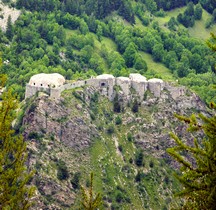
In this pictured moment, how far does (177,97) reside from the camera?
14962 centimetres

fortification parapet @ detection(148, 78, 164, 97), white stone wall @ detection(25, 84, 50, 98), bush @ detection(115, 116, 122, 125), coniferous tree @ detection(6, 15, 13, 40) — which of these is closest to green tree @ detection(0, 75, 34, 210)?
white stone wall @ detection(25, 84, 50, 98)

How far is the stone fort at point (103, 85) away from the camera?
132250mm

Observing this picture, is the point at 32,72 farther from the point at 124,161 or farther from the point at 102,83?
the point at 124,161

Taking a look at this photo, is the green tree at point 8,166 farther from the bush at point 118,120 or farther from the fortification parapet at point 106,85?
the bush at point 118,120

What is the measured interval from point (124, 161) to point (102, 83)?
17.0m

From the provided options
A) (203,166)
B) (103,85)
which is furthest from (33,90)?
(203,166)

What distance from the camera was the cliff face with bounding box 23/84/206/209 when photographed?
124688mm

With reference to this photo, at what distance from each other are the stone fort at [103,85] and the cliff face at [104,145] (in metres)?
1.23

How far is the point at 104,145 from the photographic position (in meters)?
136

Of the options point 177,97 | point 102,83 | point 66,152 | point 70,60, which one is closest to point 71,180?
point 66,152

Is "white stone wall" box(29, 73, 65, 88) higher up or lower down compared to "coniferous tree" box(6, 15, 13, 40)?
higher up

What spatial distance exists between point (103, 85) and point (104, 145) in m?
13.3

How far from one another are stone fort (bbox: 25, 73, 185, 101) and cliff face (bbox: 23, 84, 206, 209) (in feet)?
4.05

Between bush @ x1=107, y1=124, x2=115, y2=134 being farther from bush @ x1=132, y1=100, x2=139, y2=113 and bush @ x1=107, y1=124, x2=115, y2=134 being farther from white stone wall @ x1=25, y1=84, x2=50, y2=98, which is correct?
white stone wall @ x1=25, y1=84, x2=50, y2=98
